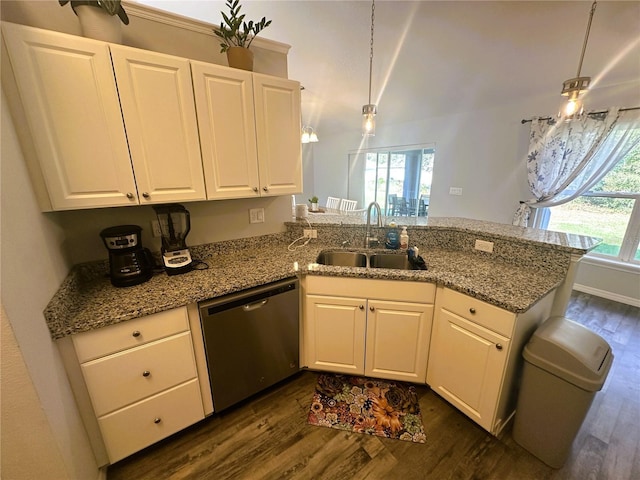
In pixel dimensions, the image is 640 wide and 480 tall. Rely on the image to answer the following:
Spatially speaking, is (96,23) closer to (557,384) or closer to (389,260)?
(389,260)

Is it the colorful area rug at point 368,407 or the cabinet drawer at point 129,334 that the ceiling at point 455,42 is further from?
the colorful area rug at point 368,407

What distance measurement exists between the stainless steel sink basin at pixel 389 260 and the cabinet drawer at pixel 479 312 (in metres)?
0.47

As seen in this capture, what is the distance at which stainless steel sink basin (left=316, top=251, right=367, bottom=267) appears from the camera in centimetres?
202

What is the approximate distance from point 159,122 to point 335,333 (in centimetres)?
163

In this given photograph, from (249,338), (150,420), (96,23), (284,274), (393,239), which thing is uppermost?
(96,23)

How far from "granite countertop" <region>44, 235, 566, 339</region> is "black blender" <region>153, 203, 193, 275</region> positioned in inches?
2.4

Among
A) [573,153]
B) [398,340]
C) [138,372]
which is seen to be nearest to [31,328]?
[138,372]

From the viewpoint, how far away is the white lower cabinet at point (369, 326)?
5.29 feet

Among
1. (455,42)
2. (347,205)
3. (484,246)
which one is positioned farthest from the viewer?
(347,205)

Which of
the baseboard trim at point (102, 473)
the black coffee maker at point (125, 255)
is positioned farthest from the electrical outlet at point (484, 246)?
the baseboard trim at point (102, 473)

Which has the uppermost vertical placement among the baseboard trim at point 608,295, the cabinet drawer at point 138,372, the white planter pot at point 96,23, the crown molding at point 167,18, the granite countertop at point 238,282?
the crown molding at point 167,18

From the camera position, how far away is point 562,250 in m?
1.48

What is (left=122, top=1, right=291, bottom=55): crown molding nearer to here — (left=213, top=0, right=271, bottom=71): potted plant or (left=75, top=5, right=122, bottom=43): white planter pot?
(left=213, top=0, right=271, bottom=71): potted plant

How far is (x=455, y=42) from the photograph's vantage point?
→ 2.63 m
